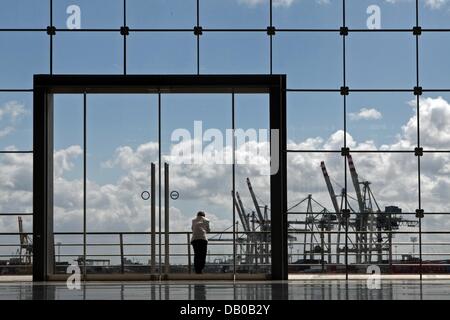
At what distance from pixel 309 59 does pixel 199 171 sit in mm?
2520

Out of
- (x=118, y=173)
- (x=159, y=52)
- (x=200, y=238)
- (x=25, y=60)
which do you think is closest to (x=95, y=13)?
(x=159, y=52)

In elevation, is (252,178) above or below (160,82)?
below

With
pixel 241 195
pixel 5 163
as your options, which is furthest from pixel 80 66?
pixel 241 195

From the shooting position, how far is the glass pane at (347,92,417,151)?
16578 millimetres

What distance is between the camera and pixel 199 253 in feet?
53.1

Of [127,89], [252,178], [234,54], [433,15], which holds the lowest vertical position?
[252,178]

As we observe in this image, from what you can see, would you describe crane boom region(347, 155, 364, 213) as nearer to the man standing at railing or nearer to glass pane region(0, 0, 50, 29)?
the man standing at railing

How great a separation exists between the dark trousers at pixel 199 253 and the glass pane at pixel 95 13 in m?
3.70

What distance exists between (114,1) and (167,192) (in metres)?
3.22

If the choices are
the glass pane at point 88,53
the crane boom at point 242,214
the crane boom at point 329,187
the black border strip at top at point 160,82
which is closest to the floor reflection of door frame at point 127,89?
the black border strip at top at point 160,82

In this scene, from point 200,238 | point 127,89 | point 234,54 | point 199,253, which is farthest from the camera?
point 234,54

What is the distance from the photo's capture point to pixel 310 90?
16.7 meters

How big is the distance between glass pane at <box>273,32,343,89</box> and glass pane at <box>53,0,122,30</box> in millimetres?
2578

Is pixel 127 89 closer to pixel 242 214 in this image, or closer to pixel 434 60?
pixel 242 214
